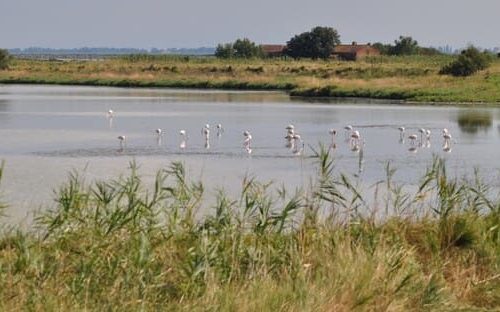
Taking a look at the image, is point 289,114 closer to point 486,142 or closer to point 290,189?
point 486,142

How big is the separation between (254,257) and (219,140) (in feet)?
44.1

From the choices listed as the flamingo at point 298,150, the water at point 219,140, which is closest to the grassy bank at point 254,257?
the water at point 219,140

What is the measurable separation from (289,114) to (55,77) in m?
29.5

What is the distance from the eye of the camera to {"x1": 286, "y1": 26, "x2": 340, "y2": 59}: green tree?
3492 inches

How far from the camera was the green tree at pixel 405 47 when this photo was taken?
3546 inches

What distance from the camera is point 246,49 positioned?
92125 millimetres

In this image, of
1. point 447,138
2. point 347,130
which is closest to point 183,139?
point 347,130

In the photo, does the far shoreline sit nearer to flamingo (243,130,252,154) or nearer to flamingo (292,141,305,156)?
flamingo (243,130,252,154)

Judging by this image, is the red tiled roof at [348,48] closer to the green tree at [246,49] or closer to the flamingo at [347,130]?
the green tree at [246,49]

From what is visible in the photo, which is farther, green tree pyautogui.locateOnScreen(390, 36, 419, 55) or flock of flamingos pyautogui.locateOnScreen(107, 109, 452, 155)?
green tree pyautogui.locateOnScreen(390, 36, 419, 55)

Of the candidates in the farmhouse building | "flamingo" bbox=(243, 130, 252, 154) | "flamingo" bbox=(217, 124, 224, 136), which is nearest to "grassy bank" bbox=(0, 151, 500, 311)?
"flamingo" bbox=(243, 130, 252, 154)

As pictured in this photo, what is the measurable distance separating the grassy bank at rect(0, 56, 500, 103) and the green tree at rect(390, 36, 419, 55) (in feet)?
118

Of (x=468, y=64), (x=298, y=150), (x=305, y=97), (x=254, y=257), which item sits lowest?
(x=305, y=97)

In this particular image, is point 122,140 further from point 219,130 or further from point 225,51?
point 225,51
